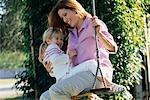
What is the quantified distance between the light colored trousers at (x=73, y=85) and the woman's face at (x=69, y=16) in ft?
1.72

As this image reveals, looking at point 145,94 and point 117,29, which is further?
point 145,94

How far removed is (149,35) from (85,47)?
525 cm

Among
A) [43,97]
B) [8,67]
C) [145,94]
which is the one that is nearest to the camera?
[43,97]

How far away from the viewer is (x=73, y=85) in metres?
4.55

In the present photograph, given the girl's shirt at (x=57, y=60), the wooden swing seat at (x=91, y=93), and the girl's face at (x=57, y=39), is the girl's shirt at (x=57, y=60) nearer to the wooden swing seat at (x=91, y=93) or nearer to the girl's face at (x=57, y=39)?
the girl's face at (x=57, y=39)

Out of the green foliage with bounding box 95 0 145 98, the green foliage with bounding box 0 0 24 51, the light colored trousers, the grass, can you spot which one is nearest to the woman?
the light colored trousers

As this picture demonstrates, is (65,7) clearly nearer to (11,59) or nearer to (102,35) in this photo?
(102,35)

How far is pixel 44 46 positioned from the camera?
5.27 meters

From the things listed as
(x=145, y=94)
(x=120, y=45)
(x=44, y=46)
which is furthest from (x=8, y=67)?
(x=44, y=46)

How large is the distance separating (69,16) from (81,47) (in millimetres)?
304

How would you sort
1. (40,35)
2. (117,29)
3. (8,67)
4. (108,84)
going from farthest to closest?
1. (8,67)
2. (40,35)
3. (117,29)
4. (108,84)

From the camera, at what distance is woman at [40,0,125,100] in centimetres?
455

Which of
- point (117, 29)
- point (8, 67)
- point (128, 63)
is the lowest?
point (8, 67)

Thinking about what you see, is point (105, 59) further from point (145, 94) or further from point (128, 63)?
point (145, 94)
